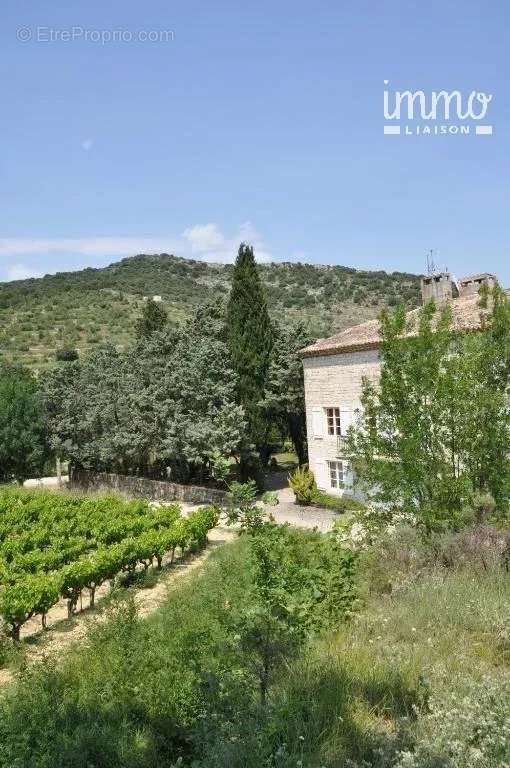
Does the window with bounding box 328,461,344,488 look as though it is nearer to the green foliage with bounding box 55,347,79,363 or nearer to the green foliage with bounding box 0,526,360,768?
the green foliage with bounding box 0,526,360,768

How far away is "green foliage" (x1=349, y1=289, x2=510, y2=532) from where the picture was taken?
31.9ft

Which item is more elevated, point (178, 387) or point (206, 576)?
point (178, 387)

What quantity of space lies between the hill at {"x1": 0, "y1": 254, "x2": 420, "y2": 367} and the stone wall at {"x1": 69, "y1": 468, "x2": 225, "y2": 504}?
24.4m

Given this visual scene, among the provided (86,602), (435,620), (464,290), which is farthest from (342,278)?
(435,620)

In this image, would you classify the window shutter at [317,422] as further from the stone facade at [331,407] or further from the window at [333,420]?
the window at [333,420]

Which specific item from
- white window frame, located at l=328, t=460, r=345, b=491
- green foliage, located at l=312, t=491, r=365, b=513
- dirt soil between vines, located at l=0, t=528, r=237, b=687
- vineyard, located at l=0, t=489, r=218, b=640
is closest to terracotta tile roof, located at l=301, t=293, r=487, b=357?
white window frame, located at l=328, t=460, r=345, b=491

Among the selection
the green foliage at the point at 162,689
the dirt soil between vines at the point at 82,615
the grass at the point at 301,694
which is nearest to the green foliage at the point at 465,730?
the grass at the point at 301,694

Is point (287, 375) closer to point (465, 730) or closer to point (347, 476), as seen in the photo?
point (347, 476)

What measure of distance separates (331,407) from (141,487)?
9.19 m

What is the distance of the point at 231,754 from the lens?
405 centimetres

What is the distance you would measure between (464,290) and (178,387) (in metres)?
11.7

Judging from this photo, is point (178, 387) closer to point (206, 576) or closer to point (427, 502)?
point (206, 576)

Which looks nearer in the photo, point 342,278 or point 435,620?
point 435,620

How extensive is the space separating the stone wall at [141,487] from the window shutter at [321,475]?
3.56m
